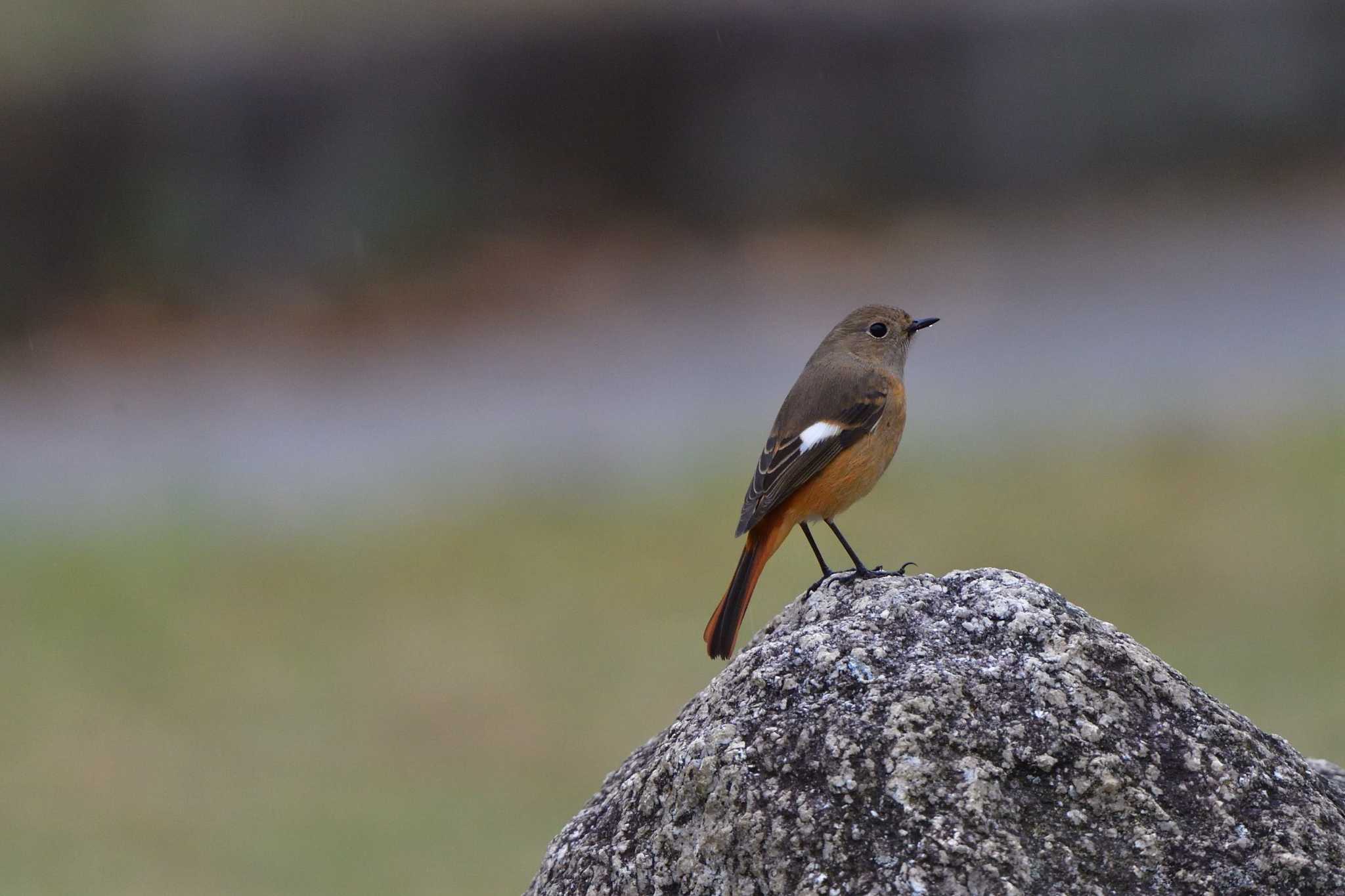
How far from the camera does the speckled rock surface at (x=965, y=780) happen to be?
2.74m

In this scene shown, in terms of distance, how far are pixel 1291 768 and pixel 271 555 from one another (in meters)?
10.5

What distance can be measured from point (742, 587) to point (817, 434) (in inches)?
31.5

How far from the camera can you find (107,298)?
17500 millimetres

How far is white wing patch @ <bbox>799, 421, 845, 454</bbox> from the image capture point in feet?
16.6

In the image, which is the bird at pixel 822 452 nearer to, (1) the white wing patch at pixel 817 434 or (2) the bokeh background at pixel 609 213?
(1) the white wing patch at pixel 817 434

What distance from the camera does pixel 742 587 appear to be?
4.45 metres

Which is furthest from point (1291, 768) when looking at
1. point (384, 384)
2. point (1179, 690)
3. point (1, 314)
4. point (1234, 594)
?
point (1, 314)

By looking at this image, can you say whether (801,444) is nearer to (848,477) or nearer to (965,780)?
(848,477)

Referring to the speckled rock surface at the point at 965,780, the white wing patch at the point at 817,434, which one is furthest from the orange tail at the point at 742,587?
the speckled rock surface at the point at 965,780

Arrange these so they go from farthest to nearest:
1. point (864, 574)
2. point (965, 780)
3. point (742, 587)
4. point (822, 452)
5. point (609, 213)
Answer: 1. point (609, 213)
2. point (822, 452)
3. point (742, 587)
4. point (864, 574)
5. point (965, 780)

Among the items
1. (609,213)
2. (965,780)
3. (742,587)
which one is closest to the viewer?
(965,780)

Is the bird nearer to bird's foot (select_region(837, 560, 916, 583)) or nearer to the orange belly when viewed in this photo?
the orange belly

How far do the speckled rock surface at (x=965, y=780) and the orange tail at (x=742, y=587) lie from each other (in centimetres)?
107

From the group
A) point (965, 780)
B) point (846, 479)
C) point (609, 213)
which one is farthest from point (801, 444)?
point (609, 213)
